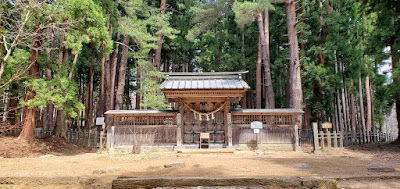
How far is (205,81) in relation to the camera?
1241 cm

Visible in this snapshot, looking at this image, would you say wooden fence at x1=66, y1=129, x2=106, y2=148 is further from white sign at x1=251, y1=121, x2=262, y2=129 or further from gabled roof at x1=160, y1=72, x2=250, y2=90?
white sign at x1=251, y1=121, x2=262, y2=129

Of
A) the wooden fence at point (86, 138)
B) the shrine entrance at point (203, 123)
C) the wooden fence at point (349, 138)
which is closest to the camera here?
the wooden fence at point (349, 138)

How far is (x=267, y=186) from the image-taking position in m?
4.10

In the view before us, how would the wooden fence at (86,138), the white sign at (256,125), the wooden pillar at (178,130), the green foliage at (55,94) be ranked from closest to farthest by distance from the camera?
the green foliage at (55,94), the white sign at (256,125), the wooden pillar at (178,130), the wooden fence at (86,138)

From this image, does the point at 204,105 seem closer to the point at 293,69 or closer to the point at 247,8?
the point at 293,69

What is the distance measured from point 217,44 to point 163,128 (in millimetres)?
13934

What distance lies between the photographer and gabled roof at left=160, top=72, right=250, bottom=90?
11336mm

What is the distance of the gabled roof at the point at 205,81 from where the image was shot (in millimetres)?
11336

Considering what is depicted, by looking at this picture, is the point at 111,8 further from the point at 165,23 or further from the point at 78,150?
the point at 78,150

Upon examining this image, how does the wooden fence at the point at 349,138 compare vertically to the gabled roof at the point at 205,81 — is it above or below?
below

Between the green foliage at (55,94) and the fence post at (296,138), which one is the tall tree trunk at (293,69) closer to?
the fence post at (296,138)

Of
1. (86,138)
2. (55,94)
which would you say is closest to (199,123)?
(55,94)

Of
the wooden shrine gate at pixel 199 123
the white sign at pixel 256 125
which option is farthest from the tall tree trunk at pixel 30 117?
the white sign at pixel 256 125

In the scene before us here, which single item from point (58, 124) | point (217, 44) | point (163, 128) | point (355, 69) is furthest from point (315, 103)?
point (58, 124)
